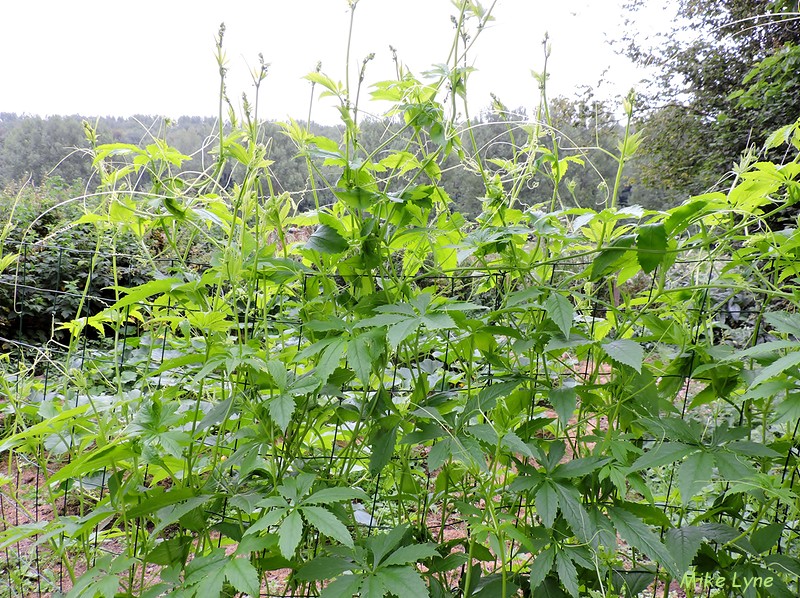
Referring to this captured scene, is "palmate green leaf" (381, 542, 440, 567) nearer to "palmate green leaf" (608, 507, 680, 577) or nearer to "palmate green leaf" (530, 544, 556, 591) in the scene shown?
"palmate green leaf" (530, 544, 556, 591)

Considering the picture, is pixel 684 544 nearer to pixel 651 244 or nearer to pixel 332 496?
pixel 651 244

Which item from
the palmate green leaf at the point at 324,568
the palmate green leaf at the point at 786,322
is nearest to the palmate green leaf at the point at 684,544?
the palmate green leaf at the point at 786,322

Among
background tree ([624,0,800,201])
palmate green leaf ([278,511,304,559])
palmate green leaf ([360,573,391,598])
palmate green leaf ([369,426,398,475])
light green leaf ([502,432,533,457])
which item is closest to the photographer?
palmate green leaf ([278,511,304,559])

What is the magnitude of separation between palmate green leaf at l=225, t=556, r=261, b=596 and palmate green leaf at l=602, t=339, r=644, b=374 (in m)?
0.79

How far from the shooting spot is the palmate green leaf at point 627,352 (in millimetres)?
1014

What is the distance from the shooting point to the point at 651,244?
108 cm

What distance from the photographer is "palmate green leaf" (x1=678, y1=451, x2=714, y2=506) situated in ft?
3.38

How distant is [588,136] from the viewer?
25.7 ft

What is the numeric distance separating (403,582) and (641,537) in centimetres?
51

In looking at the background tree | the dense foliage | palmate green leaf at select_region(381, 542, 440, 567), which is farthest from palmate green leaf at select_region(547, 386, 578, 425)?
the background tree

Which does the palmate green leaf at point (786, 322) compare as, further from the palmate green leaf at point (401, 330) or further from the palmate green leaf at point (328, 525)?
the palmate green leaf at point (328, 525)

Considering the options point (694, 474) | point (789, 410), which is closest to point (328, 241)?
point (694, 474)

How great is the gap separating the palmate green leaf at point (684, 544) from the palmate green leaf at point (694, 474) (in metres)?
0.21

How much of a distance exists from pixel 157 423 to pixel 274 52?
0.80 m
